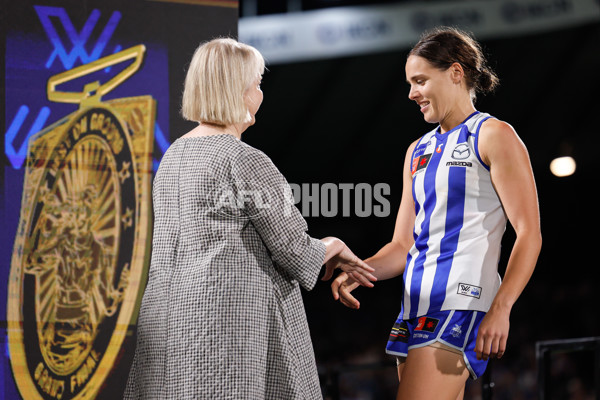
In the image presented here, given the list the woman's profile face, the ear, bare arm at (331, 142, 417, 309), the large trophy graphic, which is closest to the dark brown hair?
the ear

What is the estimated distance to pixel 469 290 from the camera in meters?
1.80

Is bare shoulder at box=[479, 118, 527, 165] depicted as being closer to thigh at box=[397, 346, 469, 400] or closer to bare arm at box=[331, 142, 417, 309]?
bare arm at box=[331, 142, 417, 309]

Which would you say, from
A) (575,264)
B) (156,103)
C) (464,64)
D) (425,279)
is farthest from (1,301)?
(575,264)

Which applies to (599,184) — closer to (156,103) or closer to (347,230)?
(347,230)

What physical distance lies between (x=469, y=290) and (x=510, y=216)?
0.20m

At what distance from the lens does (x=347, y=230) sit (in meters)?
9.98

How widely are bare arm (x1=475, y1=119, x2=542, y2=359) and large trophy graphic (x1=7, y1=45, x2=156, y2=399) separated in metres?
1.21

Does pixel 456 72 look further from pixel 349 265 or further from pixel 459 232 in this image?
pixel 349 265

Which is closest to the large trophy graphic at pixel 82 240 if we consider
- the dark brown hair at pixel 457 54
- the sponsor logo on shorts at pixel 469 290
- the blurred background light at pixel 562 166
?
the dark brown hair at pixel 457 54

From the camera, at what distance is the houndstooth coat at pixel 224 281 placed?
65.6 inches

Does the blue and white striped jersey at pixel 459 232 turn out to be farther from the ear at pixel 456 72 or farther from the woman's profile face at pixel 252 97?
the woman's profile face at pixel 252 97

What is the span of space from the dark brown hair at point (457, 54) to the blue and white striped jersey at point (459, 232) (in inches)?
4.9

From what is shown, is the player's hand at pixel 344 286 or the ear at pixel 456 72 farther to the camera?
the player's hand at pixel 344 286

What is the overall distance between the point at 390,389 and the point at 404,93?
3664 mm
